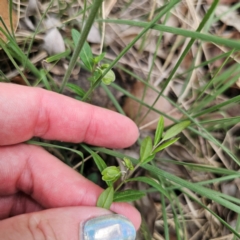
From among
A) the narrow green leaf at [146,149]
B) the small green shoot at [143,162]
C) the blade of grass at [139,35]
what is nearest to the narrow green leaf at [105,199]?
the small green shoot at [143,162]

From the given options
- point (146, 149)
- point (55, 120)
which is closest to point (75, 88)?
point (55, 120)

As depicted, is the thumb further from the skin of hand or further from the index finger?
the index finger

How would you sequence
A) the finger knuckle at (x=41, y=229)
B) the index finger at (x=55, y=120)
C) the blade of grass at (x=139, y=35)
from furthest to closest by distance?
the index finger at (x=55, y=120), the finger knuckle at (x=41, y=229), the blade of grass at (x=139, y=35)

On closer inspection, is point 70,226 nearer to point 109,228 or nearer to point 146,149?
point 109,228

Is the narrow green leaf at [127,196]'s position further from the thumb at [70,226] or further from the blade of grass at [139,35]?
the blade of grass at [139,35]

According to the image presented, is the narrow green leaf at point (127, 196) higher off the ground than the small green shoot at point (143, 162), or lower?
lower

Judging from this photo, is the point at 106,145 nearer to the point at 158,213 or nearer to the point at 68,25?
the point at 158,213

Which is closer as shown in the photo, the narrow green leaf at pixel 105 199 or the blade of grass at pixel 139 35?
the blade of grass at pixel 139 35

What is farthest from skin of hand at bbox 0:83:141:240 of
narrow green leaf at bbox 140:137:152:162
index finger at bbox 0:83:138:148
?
narrow green leaf at bbox 140:137:152:162
